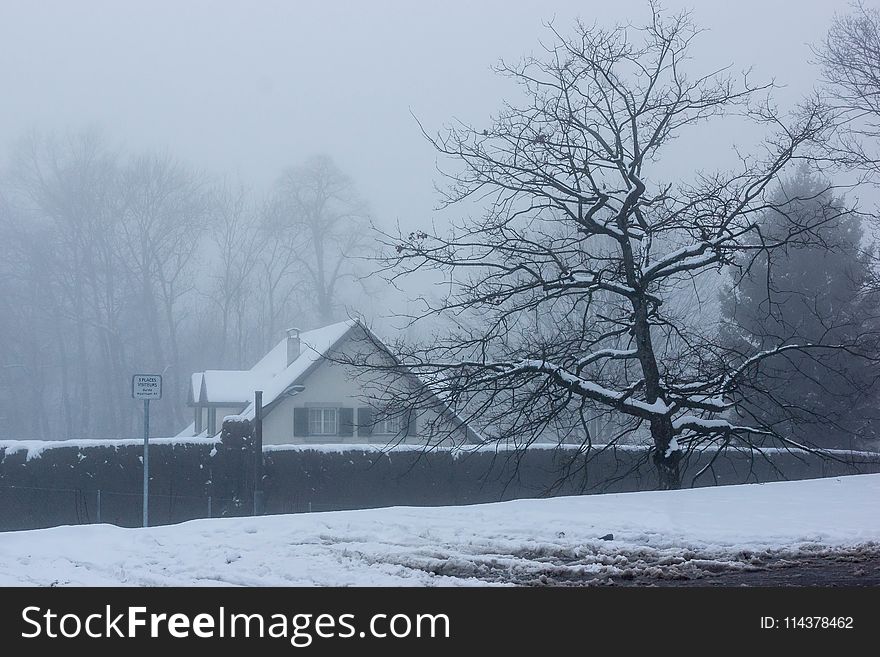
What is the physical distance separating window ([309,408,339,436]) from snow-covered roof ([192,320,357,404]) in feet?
4.71

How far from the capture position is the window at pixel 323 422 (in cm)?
3703

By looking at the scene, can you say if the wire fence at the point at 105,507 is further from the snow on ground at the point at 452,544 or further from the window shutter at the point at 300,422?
the snow on ground at the point at 452,544

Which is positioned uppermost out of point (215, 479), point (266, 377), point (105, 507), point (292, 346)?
point (292, 346)

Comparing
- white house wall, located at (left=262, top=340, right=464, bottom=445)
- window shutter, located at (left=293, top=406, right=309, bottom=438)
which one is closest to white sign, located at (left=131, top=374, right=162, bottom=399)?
white house wall, located at (left=262, top=340, right=464, bottom=445)

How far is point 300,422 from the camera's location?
36562mm

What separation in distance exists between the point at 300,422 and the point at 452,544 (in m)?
28.9

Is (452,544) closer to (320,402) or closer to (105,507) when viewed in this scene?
(105,507)

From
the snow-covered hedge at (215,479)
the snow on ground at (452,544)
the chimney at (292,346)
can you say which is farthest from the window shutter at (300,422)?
the snow on ground at (452,544)

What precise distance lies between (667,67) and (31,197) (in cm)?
5014

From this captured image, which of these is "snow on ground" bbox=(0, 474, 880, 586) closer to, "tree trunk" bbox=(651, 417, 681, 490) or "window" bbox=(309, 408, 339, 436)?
"tree trunk" bbox=(651, 417, 681, 490)

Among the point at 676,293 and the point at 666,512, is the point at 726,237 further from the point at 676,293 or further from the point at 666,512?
the point at 676,293

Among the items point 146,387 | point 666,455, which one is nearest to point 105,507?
point 146,387

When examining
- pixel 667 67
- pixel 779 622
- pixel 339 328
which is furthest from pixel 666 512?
pixel 339 328

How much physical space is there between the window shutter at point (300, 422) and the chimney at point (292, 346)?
489 cm
